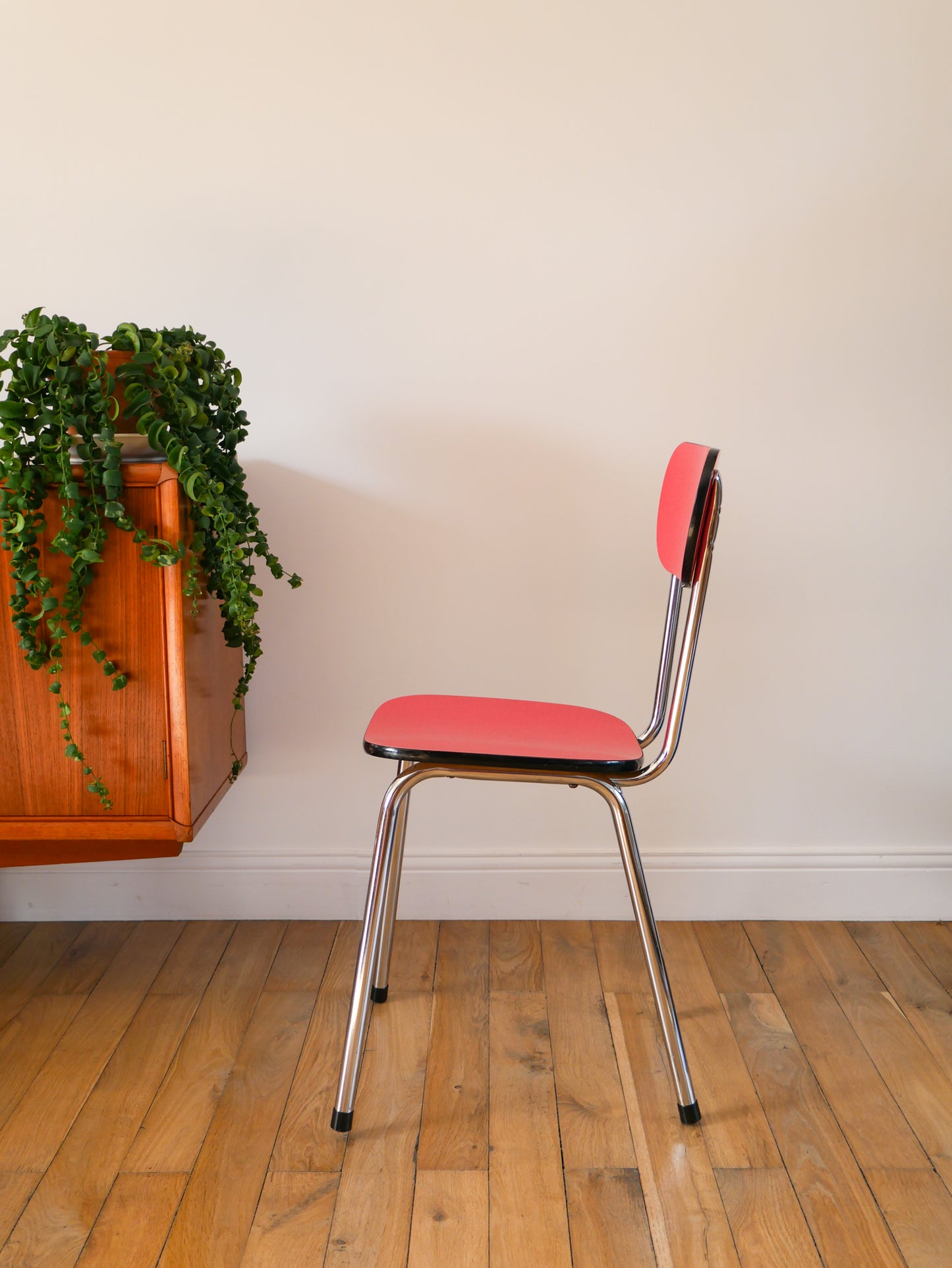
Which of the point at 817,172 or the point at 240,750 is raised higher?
the point at 817,172

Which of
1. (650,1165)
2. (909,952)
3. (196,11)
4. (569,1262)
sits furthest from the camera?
(909,952)

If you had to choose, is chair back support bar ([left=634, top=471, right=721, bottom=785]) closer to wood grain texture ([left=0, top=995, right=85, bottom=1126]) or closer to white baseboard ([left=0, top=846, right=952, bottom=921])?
white baseboard ([left=0, top=846, right=952, bottom=921])

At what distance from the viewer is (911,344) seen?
1.71m

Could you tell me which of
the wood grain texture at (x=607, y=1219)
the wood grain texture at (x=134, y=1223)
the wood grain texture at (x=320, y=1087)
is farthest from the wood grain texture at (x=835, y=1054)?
the wood grain texture at (x=134, y=1223)

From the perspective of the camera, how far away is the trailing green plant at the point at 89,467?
1.26 metres

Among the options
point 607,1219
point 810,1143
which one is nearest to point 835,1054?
point 810,1143

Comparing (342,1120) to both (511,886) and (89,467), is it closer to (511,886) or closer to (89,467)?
(511,886)

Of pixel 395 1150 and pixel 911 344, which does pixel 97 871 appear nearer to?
pixel 395 1150

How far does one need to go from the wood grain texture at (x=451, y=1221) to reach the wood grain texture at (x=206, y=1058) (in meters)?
0.30

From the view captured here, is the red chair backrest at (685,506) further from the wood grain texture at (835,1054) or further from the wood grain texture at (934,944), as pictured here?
the wood grain texture at (934,944)

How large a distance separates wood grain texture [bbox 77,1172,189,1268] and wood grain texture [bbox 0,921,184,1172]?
125mm

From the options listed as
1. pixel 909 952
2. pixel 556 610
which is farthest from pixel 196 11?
pixel 909 952

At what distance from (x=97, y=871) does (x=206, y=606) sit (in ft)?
2.19

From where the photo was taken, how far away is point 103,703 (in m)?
1.39
